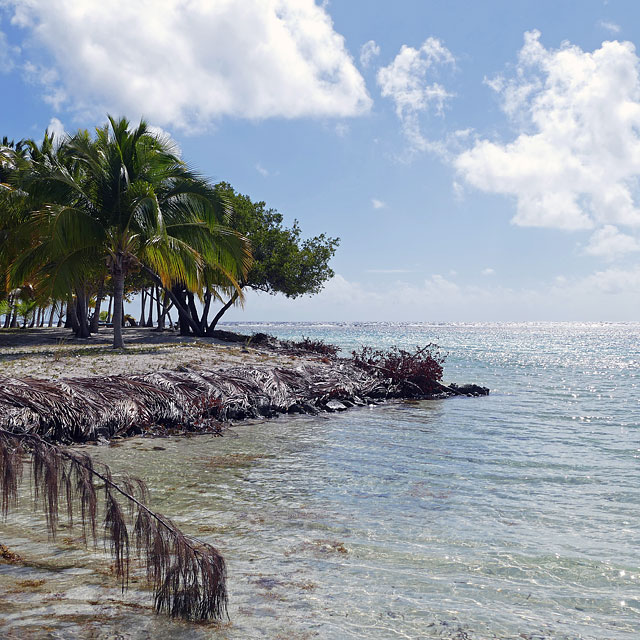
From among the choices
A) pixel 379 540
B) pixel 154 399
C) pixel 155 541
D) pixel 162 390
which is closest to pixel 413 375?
pixel 162 390

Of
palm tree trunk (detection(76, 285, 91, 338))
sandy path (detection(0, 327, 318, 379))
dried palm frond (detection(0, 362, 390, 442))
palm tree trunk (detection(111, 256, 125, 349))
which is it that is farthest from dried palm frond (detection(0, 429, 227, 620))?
palm tree trunk (detection(76, 285, 91, 338))

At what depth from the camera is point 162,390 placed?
12.9m

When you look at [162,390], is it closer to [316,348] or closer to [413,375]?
[413,375]

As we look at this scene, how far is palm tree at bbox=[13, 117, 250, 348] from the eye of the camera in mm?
20172

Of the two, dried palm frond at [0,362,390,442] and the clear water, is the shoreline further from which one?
the clear water

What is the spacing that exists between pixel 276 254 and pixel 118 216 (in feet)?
51.1

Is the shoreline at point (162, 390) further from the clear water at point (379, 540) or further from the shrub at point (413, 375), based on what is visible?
the clear water at point (379, 540)

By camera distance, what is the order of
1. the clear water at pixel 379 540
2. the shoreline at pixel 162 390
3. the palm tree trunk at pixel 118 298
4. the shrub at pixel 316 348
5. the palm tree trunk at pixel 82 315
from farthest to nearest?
the shrub at pixel 316 348 < the palm tree trunk at pixel 82 315 < the palm tree trunk at pixel 118 298 < the shoreline at pixel 162 390 < the clear water at pixel 379 540

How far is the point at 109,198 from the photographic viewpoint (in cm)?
2117

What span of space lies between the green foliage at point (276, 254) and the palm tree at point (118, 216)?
1190cm

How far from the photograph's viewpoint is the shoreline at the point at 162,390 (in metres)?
10.6

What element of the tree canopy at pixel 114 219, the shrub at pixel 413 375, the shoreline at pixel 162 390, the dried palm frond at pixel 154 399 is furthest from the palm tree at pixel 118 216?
the shrub at pixel 413 375

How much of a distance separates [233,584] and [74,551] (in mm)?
1621

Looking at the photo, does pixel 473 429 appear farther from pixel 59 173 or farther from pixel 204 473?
pixel 59 173
